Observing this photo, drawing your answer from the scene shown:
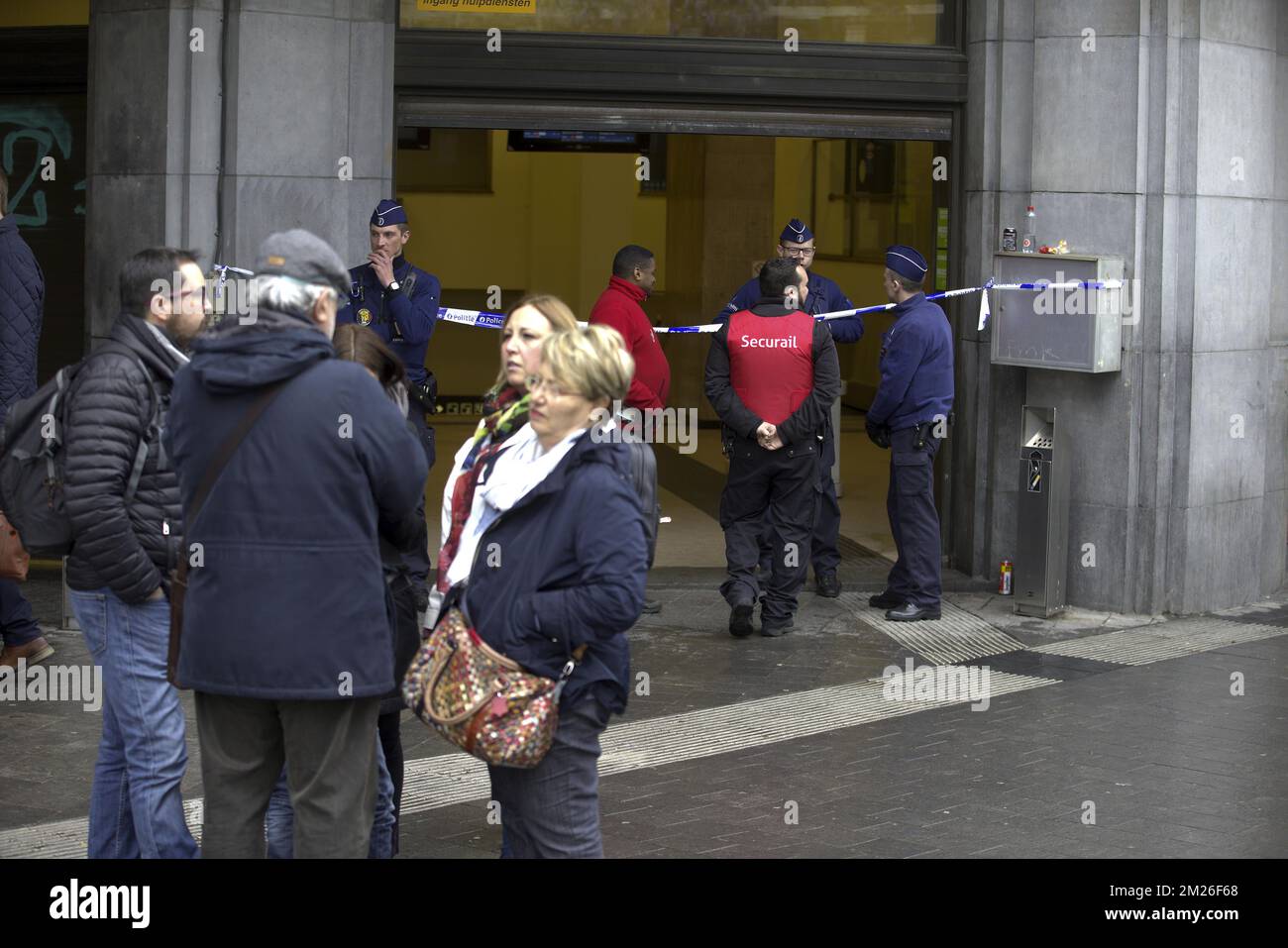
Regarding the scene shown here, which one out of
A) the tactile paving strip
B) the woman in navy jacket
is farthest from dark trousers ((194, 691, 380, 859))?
A: the tactile paving strip

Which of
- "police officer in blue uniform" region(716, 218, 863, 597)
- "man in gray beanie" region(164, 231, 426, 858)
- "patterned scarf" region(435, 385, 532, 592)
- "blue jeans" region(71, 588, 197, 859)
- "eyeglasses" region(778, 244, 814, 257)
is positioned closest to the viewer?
"man in gray beanie" region(164, 231, 426, 858)

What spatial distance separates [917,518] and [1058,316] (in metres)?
1.36

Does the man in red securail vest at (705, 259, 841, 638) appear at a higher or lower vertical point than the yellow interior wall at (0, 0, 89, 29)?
lower

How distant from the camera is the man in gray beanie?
14.6ft

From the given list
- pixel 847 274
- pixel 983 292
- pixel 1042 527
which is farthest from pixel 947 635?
pixel 847 274

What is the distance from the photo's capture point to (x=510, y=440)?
5016mm

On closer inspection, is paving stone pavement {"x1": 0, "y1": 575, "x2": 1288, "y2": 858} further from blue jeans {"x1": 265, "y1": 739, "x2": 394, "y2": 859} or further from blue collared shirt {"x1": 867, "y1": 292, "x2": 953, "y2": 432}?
blue collared shirt {"x1": 867, "y1": 292, "x2": 953, "y2": 432}

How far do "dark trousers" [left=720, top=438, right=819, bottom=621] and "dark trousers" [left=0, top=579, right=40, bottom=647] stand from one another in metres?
3.40

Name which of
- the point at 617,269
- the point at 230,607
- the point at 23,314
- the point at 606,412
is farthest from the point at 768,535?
the point at 230,607

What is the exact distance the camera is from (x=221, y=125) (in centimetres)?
970

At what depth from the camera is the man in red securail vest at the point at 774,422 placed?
31.1 feet

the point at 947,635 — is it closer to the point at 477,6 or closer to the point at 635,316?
the point at 635,316

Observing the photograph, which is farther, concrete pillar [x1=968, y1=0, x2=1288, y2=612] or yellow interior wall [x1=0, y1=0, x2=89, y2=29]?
yellow interior wall [x1=0, y1=0, x2=89, y2=29]
